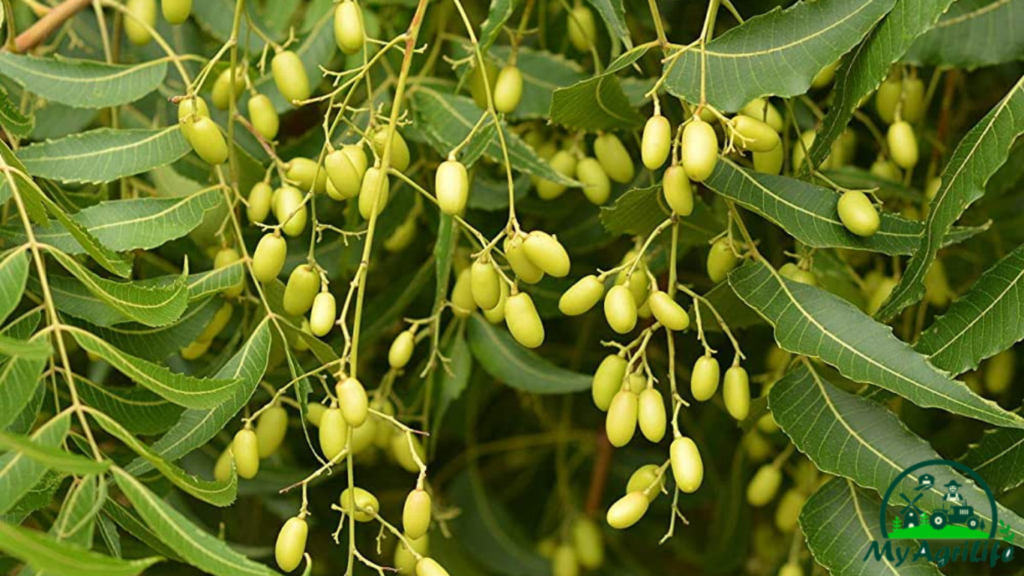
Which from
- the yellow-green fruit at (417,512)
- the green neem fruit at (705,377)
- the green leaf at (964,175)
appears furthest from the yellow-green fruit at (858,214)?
the yellow-green fruit at (417,512)

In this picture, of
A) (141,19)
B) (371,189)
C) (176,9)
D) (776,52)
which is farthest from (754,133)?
(141,19)

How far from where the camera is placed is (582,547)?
1593 millimetres

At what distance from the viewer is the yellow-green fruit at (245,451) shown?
36.4 inches

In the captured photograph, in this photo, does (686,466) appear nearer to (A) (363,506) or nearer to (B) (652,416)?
(B) (652,416)

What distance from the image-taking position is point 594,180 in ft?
3.60

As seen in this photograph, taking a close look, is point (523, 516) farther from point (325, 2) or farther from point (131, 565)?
point (131, 565)

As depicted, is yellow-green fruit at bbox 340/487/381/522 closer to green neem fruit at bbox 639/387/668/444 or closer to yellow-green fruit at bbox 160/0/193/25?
green neem fruit at bbox 639/387/668/444

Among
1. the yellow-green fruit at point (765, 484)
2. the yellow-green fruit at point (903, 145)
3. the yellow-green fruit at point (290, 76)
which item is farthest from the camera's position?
the yellow-green fruit at point (765, 484)

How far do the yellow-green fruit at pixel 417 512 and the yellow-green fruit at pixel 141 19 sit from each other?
55 centimetres

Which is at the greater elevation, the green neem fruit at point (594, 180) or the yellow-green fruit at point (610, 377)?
the green neem fruit at point (594, 180)

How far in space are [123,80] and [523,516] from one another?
1.01 metres

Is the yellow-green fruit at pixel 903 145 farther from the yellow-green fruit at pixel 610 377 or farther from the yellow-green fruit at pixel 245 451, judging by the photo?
the yellow-green fruit at pixel 245 451

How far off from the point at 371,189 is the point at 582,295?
17cm

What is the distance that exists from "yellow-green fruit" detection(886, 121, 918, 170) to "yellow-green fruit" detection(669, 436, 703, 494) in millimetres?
394
